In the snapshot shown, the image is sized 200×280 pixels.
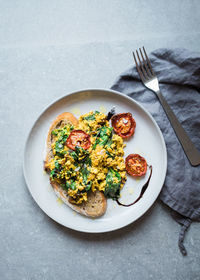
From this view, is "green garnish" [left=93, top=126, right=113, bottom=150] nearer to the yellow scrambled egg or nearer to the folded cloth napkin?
the yellow scrambled egg

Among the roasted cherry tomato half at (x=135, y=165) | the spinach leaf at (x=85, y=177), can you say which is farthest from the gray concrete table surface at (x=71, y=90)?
the spinach leaf at (x=85, y=177)

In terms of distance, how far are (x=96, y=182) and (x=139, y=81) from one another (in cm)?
108

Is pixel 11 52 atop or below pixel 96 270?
atop

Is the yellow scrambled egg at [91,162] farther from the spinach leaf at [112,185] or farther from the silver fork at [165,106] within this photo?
the silver fork at [165,106]

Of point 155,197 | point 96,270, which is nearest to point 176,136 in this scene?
point 155,197

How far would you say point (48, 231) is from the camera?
261cm

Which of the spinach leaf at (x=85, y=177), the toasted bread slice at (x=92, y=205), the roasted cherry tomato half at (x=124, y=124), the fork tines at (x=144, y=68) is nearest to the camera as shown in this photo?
the spinach leaf at (x=85, y=177)

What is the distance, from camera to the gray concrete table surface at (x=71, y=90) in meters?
2.57

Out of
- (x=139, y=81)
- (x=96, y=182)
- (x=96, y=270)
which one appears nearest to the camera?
(x=96, y=182)

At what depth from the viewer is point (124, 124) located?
8.52ft

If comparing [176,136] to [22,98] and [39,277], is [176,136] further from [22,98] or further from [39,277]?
[39,277]

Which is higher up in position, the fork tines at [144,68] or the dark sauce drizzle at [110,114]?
the fork tines at [144,68]

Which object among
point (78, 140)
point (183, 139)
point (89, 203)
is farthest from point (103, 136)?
point (183, 139)

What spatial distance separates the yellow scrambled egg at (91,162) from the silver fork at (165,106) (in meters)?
0.54
